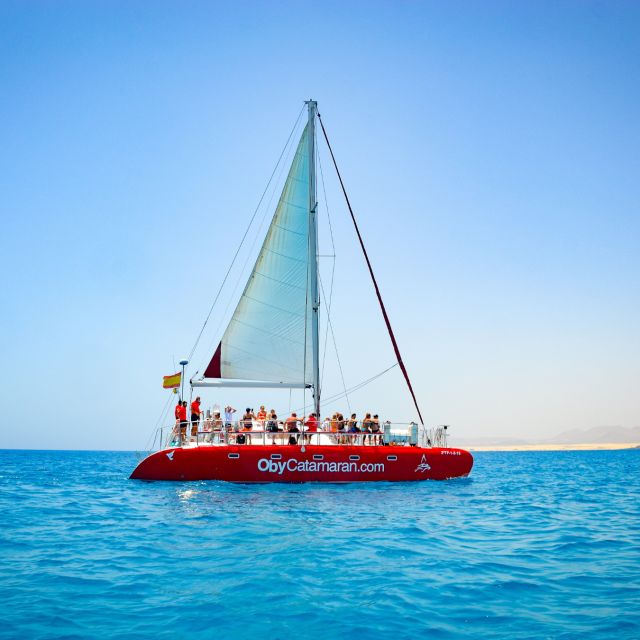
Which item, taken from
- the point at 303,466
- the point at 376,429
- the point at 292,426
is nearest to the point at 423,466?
the point at 376,429

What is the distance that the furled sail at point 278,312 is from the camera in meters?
23.7

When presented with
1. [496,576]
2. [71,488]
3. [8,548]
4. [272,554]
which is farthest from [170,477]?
[496,576]

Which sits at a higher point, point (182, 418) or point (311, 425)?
point (182, 418)

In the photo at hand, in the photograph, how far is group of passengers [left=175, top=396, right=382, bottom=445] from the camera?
22359 mm

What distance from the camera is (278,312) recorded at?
2383 cm

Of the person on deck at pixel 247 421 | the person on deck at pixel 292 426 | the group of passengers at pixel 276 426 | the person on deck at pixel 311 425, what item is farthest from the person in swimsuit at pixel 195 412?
the person on deck at pixel 311 425

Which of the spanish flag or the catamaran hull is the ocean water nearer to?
the catamaran hull

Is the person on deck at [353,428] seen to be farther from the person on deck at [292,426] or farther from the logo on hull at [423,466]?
the logo on hull at [423,466]

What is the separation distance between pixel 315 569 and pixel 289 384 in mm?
14145

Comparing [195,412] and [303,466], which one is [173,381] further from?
[303,466]

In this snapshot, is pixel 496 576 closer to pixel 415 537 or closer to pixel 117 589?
pixel 415 537

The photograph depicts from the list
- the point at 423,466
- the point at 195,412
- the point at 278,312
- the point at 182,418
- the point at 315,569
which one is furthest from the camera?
the point at 278,312

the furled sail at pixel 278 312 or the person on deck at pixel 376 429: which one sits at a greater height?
→ the furled sail at pixel 278 312

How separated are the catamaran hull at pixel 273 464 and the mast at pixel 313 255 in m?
2.16
